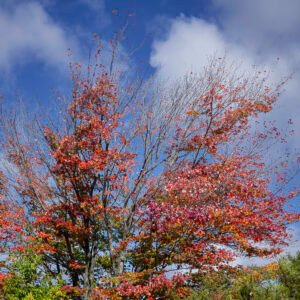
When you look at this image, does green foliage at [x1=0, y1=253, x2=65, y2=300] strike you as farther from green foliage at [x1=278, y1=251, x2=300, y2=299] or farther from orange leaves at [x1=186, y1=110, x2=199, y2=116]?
orange leaves at [x1=186, y1=110, x2=199, y2=116]

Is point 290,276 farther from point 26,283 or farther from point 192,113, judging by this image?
point 192,113

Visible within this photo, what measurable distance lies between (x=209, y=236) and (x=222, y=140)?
4.73 m

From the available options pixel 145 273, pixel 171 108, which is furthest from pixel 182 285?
pixel 171 108

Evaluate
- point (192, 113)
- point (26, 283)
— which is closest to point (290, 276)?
point (26, 283)

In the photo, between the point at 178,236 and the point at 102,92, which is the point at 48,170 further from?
the point at 178,236

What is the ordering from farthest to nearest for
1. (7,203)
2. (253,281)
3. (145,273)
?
(7,203) → (145,273) → (253,281)

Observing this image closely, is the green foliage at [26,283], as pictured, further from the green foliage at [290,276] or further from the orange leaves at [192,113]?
the orange leaves at [192,113]

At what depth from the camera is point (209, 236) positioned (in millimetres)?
14656

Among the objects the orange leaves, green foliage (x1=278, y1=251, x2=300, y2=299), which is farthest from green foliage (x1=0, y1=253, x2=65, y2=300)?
the orange leaves

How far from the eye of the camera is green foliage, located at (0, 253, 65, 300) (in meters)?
11.4

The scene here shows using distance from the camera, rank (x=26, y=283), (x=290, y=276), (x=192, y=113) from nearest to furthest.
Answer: (x=290, y=276) → (x=26, y=283) → (x=192, y=113)

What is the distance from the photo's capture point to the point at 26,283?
11625 millimetres

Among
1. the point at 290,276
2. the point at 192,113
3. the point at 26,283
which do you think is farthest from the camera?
the point at 192,113

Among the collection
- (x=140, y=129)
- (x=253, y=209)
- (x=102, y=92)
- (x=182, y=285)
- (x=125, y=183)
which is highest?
(x=102, y=92)
